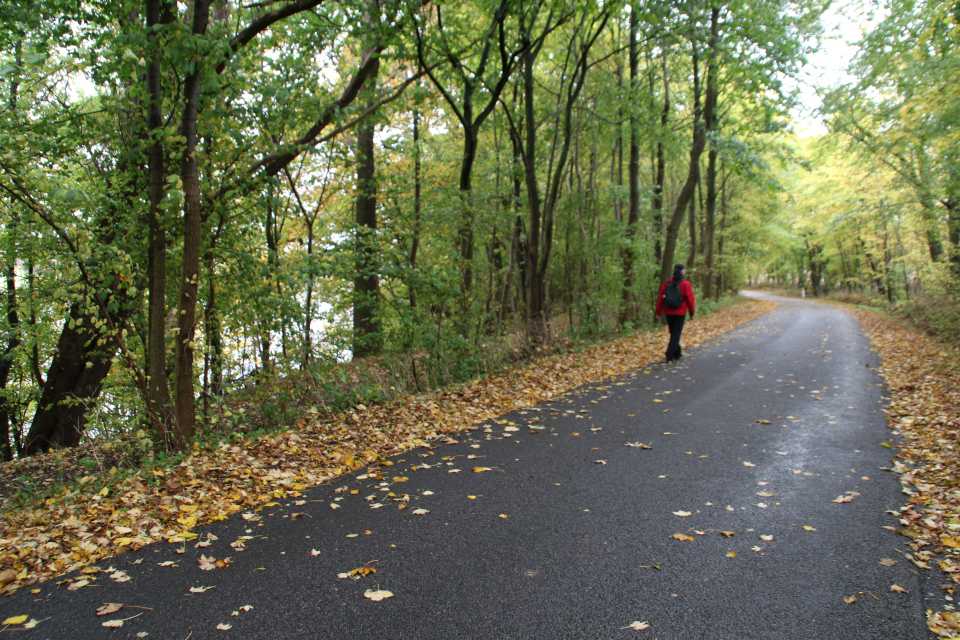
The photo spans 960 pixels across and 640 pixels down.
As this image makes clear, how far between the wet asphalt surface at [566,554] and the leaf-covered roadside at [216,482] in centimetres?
26

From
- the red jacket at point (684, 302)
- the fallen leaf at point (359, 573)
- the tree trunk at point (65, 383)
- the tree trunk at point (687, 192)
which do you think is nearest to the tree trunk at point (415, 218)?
the tree trunk at point (65, 383)

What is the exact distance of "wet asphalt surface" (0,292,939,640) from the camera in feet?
9.16

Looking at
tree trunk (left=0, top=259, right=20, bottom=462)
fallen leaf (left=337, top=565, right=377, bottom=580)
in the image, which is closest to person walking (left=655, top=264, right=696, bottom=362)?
fallen leaf (left=337, top=565, right=377, bottom=580)

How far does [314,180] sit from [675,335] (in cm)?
992

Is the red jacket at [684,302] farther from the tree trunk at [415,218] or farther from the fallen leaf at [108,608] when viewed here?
the fallen leaf at [108,608]

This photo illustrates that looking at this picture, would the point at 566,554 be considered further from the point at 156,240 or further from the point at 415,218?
the point at 415,218

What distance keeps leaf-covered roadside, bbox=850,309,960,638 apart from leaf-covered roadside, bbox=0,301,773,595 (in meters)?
4.36

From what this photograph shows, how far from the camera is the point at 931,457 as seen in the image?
16.8ft

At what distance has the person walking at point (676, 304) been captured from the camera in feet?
35.4

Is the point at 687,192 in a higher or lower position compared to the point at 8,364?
higher

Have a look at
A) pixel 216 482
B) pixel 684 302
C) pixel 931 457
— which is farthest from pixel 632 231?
pixel 216 482

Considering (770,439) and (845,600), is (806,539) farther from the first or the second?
(770,439)

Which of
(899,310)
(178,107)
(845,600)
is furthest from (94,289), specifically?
(899,310)

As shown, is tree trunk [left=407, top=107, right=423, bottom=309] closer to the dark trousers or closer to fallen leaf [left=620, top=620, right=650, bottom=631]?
the dark trousers
